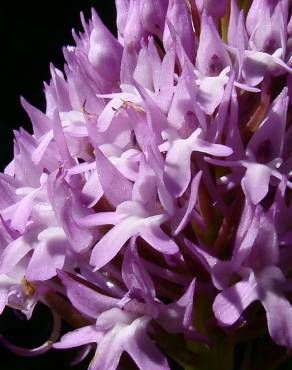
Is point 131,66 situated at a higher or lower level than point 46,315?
higher

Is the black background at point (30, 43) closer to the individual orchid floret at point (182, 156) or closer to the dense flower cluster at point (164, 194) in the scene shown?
the dense flower cluster at point (164, 194)

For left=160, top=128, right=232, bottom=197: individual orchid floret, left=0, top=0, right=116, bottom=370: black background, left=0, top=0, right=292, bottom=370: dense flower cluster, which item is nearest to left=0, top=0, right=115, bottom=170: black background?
left=0, top=0, right=116, bottom=370: black background

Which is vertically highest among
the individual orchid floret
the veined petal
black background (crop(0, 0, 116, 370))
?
the individual orchid floret

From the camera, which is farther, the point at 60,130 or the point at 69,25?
the point at 69,25

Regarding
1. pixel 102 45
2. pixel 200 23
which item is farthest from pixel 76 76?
pixel 200 23

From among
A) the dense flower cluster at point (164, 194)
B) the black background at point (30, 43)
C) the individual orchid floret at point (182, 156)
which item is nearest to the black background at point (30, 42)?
the black background at point (30, 43)

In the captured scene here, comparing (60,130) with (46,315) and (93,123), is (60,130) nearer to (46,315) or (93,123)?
(93,123)

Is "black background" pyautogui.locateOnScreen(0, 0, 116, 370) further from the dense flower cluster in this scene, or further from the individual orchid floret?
the individual orchid floret

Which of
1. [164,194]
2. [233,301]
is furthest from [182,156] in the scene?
[233,301]
